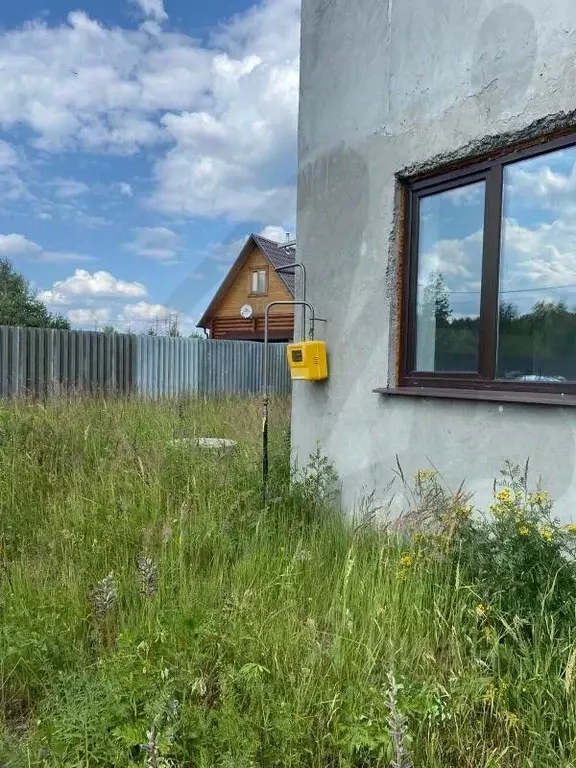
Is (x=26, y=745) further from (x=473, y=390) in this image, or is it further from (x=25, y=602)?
(x=473, y=390)

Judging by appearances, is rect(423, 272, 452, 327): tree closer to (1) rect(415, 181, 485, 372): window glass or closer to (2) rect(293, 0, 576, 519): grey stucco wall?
(1) rect(415, 181, 485, 372): window glass

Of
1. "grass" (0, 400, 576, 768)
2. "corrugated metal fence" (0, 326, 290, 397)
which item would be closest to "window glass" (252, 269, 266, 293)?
"corrugated metal fence" (0, 326, 290, 397)

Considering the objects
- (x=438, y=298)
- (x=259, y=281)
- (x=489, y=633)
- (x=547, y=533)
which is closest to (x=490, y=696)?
(x=489, y=633)

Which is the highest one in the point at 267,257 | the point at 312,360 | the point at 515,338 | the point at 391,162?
the point at 267,257

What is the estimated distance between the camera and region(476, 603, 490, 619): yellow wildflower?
2.03 meters

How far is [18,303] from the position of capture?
22.8m

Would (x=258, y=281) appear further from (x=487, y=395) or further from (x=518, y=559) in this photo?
(x=518, y=559)

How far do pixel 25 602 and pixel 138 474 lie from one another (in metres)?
1.54

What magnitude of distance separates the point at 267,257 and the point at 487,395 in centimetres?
2174

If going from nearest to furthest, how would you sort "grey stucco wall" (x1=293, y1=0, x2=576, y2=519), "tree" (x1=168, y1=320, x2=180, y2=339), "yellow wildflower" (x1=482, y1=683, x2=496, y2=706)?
"yellow wildflower" (x1=482, y1=683, x2=496, y2=706)
"grey stucco wall" (x1=293, y1=0, x2=576, y2=519)
"tree" (x1=168, y1=320, x2=180, y2=339)

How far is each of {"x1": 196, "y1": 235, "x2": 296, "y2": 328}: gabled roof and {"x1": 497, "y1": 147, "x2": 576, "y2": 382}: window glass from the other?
62.0ft

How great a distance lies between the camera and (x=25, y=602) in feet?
7.74

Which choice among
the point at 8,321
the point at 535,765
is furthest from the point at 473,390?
the point at 8,321

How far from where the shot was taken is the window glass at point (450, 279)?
10.2ft
